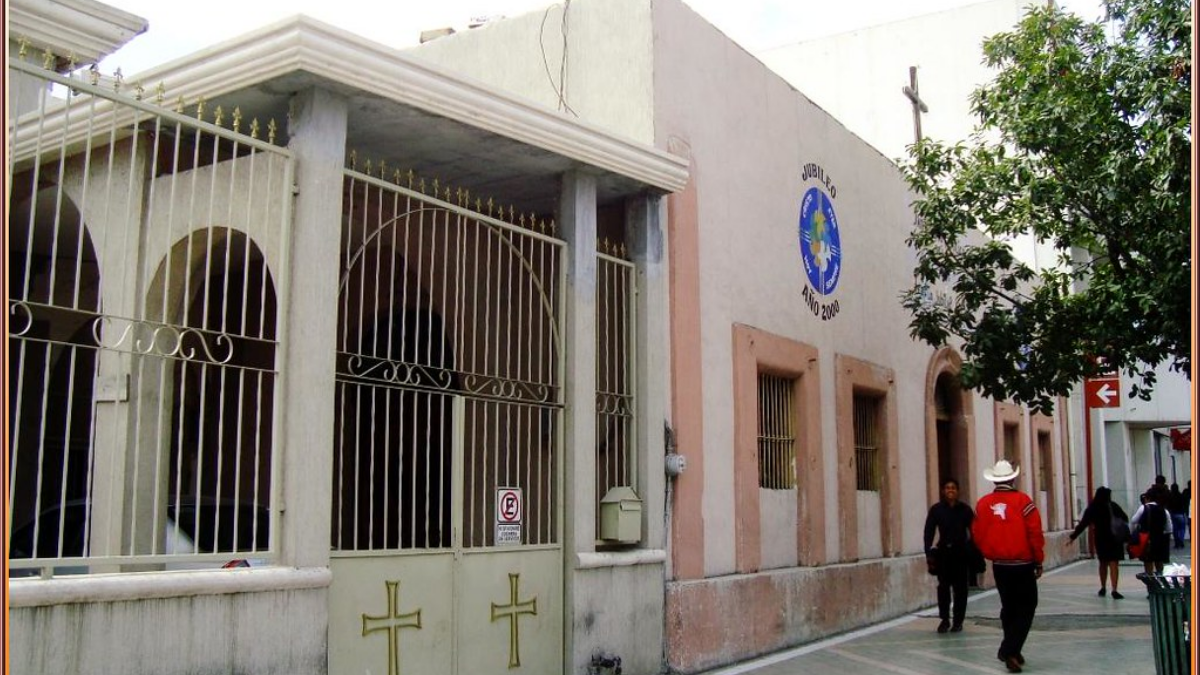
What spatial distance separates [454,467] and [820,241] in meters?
6.45

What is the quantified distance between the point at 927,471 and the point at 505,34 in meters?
8.16

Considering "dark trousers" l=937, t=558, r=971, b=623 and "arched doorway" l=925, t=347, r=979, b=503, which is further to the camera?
"arched doorway" l=925, t=347, r=979, b=503

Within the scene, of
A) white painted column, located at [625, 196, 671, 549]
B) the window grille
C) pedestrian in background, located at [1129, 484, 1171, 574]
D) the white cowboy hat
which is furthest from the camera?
pedestrian in background, located at [1129, 484, 1171, 574]

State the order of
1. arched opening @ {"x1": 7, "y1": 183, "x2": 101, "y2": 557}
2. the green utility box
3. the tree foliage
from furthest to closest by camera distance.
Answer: the tree foliage, arched opening @ {"x1": 7, "y1": 183, "x2": 101, "y2": 557}, the green utility box

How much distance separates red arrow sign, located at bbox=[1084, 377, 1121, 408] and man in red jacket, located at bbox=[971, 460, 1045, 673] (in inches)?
486

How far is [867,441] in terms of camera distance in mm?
14164

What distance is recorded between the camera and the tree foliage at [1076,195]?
1055 cm

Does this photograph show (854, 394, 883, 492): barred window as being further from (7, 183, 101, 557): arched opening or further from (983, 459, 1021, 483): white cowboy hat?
(7, 183, 101, 557): arched opening

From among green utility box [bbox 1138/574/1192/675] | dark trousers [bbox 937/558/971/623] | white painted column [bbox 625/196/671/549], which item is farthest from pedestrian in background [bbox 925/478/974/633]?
green utility box [bbox 1138/574/1192/675]

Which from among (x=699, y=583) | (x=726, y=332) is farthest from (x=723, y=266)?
(x=699, y=583)

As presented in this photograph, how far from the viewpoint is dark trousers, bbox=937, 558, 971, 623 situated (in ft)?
40.2

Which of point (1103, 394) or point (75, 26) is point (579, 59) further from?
point (1103, 394)

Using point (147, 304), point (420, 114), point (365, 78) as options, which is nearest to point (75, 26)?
point (147, 304)

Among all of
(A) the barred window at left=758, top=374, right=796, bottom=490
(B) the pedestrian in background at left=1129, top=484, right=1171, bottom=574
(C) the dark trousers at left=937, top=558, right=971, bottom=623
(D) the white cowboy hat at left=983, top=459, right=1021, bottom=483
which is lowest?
(C) the dark trousers at left=937, top=558, right=971, bottom=623
